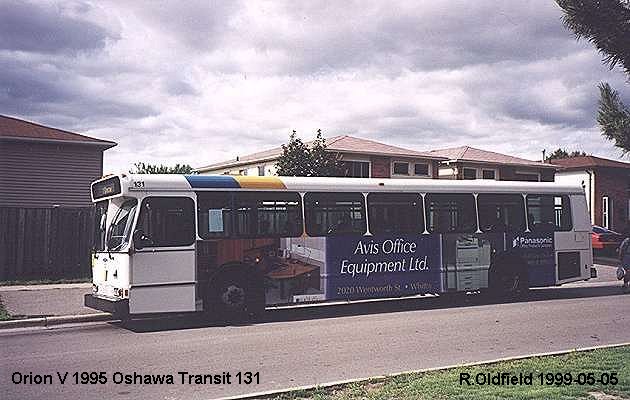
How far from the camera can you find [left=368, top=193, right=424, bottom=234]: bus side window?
1492 centimetres

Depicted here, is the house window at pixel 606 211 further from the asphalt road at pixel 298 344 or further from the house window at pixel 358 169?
the asphalt road at pixel 298 344

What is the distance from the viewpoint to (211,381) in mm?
8078

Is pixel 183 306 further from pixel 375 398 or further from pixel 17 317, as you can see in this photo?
pixel 375 398

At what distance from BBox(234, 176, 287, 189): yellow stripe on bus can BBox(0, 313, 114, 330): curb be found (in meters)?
3.87

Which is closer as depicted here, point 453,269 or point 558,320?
point 558,320

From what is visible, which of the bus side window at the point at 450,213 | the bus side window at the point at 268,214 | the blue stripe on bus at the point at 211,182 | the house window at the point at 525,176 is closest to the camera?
the blue stripe on bus at the point at 211,182

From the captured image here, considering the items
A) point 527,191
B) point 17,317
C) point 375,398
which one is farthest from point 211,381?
point 527,191

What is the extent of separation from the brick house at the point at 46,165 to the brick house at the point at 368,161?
35.2 feet

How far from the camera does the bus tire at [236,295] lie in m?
12.9

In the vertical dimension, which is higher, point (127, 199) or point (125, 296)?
point (127, 199)

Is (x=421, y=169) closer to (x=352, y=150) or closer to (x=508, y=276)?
(x=352, y=150)

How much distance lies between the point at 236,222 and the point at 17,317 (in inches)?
179

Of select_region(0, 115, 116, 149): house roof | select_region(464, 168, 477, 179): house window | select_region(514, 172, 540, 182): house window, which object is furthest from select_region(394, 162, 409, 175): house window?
select_region(0, 115, 116, 149): house roof

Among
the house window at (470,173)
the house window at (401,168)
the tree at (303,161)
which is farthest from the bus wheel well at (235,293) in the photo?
the house window at (470,173)
